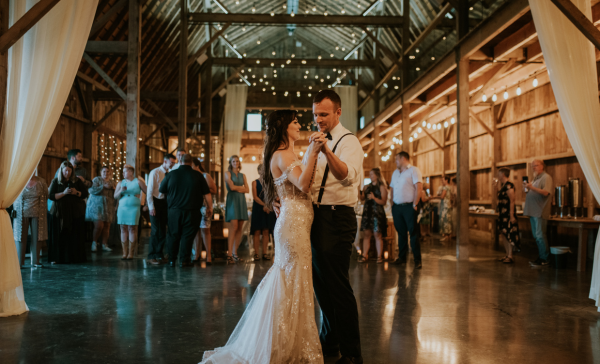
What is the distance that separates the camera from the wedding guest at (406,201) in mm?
6660

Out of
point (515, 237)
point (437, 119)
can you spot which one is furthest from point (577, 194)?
point (437, 119)

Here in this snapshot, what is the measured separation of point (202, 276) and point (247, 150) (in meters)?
18.4

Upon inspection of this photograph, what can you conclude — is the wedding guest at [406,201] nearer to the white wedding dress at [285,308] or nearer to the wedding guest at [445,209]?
the white wedding dress at [285,308]

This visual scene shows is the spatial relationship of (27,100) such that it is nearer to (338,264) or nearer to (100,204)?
(338,264)

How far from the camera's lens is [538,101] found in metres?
10.0

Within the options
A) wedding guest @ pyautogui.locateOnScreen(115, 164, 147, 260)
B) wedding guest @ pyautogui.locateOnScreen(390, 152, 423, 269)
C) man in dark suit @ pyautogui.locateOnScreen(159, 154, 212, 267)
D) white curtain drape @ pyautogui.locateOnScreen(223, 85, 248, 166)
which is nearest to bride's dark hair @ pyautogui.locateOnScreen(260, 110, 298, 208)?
man in dark suit @ pyautogui.locateOnScreen(159, 154, 212, 267)

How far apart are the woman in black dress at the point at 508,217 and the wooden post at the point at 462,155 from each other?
52 centimetres

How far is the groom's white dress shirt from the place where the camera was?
2.68 meters

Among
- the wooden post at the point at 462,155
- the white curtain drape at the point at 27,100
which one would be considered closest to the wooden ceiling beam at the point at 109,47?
the white curtain drape at the point at 27,100

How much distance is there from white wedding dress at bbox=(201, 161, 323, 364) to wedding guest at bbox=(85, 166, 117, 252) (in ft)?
20.3

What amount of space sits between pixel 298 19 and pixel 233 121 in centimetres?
493

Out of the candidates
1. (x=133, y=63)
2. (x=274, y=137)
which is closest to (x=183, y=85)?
(x=133, y=63)

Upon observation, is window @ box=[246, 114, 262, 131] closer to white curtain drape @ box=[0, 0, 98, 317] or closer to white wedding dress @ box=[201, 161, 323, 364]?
white curtain drape @ box=[0, 0, 98, 317]

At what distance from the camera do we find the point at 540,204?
698 cm
